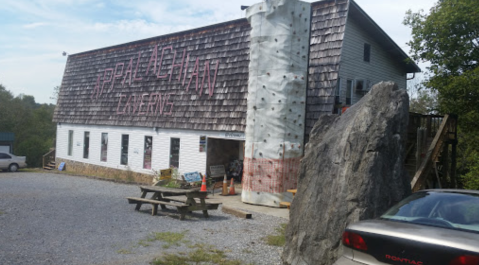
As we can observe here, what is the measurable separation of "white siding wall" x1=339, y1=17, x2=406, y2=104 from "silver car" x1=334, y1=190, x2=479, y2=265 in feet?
38.0

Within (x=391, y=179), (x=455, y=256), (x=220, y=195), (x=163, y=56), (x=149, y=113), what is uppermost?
(x=163, y=56)

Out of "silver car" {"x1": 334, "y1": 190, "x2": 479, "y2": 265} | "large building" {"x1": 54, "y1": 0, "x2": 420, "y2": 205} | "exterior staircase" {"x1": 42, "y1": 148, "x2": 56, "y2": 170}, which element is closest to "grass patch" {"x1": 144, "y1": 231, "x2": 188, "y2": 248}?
"silver car" {"x1": 334, "y1": 190, "x2": 479, "y2": 265}

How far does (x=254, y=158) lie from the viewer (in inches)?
515

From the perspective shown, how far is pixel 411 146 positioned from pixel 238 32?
785 centimetres

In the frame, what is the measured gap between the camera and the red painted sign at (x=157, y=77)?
58.9ft

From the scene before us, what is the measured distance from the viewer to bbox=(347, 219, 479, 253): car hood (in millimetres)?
3494

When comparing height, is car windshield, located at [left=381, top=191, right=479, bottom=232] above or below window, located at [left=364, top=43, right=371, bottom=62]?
below

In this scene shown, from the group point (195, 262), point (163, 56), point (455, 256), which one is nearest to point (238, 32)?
point (163, 56)

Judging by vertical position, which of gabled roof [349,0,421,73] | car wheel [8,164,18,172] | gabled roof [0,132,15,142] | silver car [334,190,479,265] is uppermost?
gabled roof [349,0,421,73]

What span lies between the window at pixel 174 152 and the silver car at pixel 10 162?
43.9 ft

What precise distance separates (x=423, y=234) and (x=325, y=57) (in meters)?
11.0

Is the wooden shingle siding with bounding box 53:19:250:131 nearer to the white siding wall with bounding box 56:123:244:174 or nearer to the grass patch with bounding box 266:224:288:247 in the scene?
the white siding wall with bounding box 56:123:244:174

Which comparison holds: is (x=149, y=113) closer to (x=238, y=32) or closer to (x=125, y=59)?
(x=125, y=59)

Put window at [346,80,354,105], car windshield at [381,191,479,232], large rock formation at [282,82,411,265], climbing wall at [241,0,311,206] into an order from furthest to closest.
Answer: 1. window at [346,80,354,105]
2. climbing wall at [241,0,311,206]
3. large rock formation at [282,82,411,265]
4. car windshield at [381,191,479,232]
